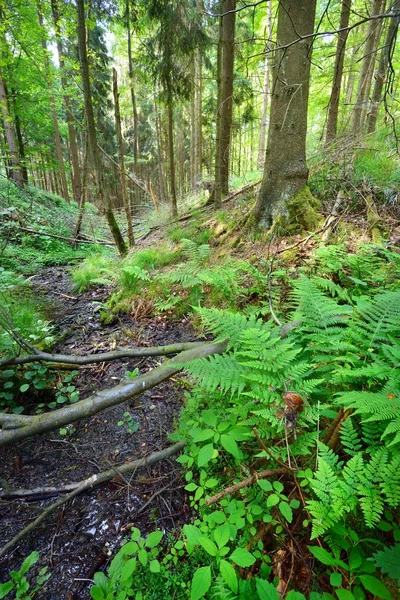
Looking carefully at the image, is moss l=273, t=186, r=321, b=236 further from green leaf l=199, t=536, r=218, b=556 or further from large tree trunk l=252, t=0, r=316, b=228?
green leaf l=199, t=536, r=218, b=556

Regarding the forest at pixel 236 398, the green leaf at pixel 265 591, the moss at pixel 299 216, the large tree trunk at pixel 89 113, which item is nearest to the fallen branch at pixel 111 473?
the forest at pixel 236 398

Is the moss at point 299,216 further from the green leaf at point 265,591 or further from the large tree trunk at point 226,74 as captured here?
the green leaf at point 265,591

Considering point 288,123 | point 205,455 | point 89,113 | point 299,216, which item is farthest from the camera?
point 89,113

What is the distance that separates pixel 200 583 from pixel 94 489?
A: 3.89 feet

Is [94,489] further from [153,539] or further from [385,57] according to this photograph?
[385,57]

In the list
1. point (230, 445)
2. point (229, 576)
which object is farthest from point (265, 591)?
point (230, 445)

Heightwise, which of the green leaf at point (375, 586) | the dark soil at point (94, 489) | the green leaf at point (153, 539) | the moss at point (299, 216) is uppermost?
the moss at point (299, 216)

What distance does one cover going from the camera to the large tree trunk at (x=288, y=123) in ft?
11.1

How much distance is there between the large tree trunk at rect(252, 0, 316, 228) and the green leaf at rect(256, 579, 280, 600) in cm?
364

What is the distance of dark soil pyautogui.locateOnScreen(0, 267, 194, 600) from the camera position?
63.5 inches

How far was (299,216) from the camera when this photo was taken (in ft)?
12.4

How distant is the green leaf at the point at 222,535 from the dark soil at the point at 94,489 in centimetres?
61

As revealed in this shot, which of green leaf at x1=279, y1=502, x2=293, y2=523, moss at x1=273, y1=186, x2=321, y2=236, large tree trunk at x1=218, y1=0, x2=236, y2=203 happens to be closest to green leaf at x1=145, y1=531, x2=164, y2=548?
green leaf at x1=279, y1=502, x2=293, y2=523

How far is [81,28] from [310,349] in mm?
6160
